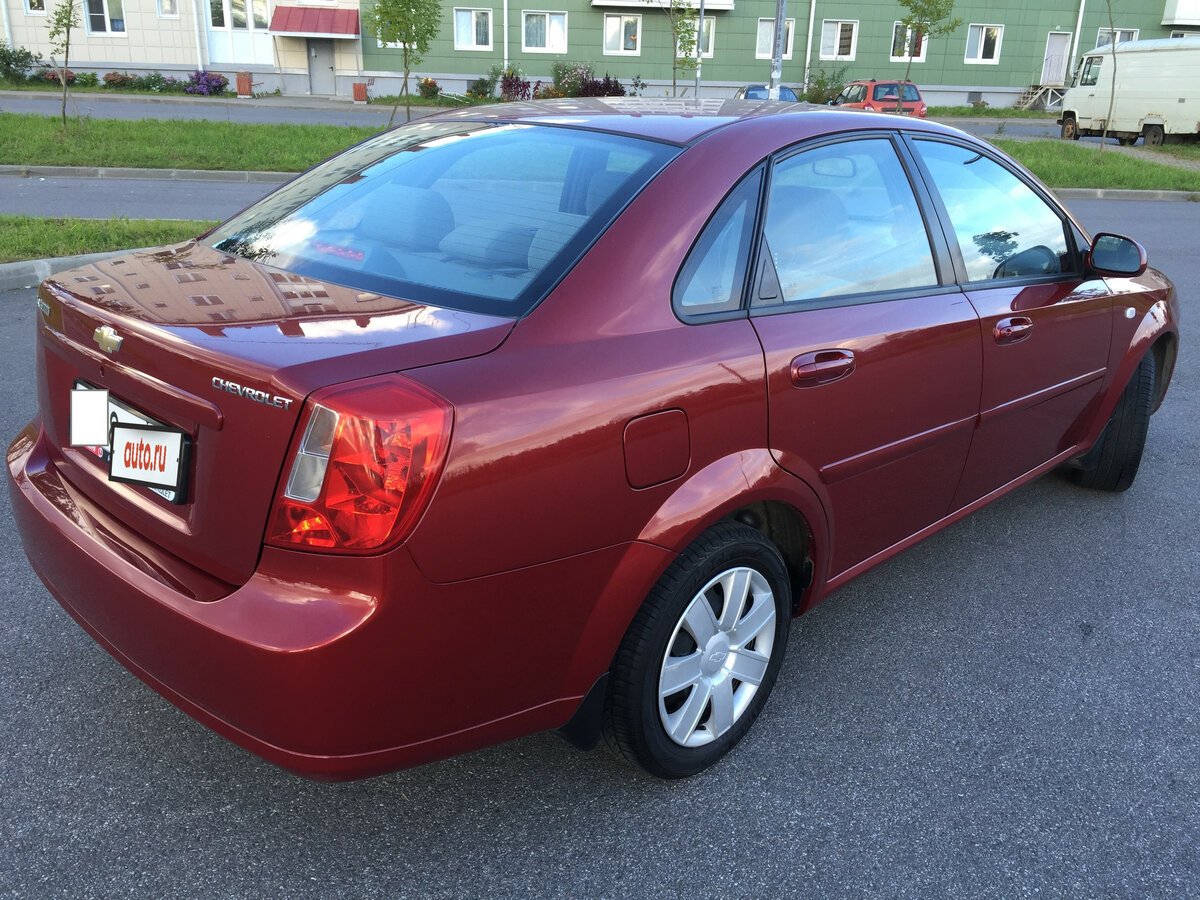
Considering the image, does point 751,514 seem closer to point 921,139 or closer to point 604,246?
point 604,246

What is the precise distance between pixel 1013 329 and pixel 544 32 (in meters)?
35.1

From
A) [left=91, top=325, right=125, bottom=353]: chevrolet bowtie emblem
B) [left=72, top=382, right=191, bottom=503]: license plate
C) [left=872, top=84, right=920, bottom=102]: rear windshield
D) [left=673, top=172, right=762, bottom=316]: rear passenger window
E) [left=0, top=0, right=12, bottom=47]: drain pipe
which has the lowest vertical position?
[left=72, top=382, right=191, bottom=503]: license plate

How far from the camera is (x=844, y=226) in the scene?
9.18ft

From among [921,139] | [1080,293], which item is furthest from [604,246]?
[1080,293]

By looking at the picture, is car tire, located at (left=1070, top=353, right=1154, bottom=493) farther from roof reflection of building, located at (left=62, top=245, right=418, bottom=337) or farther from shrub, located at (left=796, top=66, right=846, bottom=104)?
shrub, located at (left=796, top=66, right=846, bottom=104)

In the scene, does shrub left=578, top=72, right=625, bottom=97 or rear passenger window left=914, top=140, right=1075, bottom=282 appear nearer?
rear passenger window left=914, top=140, right=1075, bottom=282

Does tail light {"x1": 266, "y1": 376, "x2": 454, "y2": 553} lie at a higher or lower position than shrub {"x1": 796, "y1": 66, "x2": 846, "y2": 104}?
lower

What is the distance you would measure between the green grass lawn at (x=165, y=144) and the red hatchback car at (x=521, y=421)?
11608mm

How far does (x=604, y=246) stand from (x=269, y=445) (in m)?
0.86

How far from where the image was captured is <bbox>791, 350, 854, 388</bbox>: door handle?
2467mm

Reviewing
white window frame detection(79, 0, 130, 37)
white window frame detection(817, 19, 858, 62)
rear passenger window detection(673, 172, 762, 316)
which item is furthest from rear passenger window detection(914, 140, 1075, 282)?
white window frame detection(79, 0, 130, 37)

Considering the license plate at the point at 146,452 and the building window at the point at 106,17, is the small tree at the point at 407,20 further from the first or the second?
the building window at the point at 106,17

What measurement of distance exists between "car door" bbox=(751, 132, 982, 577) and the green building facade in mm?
33339

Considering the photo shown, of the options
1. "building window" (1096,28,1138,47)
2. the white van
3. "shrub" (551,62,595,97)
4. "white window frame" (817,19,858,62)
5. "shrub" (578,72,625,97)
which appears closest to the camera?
the white van
